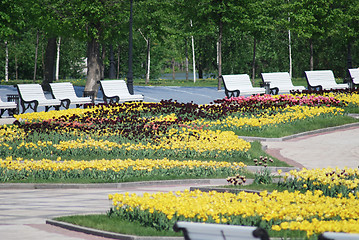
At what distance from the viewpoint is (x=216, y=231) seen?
11.8 feet

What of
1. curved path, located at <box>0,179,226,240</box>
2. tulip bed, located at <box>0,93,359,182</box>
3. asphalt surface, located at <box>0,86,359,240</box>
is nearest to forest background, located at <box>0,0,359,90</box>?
tulip bed, located at <box>0,93,359,182</box>

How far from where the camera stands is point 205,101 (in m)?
29.2

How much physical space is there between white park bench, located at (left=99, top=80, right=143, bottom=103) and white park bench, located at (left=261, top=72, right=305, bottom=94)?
574 cm

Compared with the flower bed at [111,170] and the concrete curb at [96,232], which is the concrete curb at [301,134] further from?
the concrete curb at [96,232]

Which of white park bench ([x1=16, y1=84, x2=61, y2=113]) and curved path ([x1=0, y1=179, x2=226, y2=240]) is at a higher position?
white park bench ([x1=16, y1=84, x2=61, y2=113])

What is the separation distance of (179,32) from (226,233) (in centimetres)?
3713

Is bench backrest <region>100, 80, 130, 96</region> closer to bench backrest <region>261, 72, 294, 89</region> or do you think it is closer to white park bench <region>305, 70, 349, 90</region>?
bench backrest <region>261, 72, 294, 89</region>

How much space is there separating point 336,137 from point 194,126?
3671mm

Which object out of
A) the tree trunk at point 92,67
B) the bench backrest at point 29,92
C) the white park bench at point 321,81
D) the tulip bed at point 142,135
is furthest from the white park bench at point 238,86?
the tree trunk at point 92,67

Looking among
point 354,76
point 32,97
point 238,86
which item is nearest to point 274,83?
point 238,86

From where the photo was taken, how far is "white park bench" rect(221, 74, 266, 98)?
25.6 meters

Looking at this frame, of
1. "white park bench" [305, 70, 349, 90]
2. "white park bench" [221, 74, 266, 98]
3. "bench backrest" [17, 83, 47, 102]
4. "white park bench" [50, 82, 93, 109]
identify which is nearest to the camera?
"bench backrest" [17, 83, 47, 102]

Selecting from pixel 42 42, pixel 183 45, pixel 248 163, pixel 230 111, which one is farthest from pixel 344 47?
pixel 248 163

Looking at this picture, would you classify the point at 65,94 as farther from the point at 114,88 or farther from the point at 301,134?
the point at 301,134
